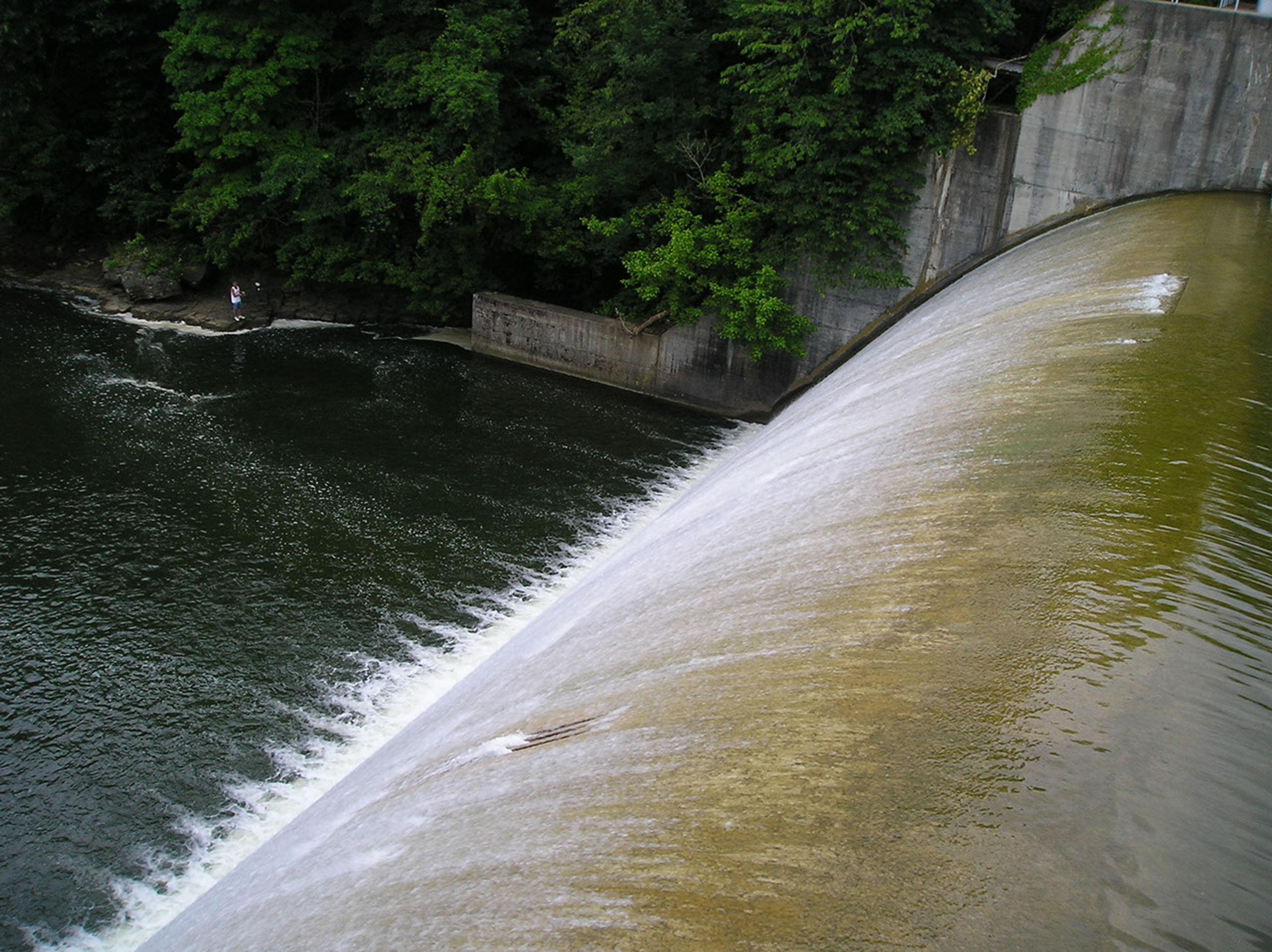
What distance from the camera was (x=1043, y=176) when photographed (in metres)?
15.0

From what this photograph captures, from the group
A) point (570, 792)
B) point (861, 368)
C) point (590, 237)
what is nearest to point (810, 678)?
point (570, 792)

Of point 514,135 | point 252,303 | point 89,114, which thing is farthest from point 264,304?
point 514,135

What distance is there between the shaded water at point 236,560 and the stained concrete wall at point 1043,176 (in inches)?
→ 42.1

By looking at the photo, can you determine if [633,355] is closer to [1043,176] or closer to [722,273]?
[722,273]

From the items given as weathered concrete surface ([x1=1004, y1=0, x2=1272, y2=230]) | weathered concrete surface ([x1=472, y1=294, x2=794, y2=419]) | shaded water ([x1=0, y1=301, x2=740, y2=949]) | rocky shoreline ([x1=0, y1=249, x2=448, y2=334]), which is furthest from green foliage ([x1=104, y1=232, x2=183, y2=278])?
weathered concrete surface ([x1=1004, y1=0, x2=1272, y2=230])

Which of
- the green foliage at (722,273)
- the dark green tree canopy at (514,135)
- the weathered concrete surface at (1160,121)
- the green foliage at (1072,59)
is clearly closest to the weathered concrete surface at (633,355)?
the green foliage at (722,273)

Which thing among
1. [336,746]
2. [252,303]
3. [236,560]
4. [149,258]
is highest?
[149,258]

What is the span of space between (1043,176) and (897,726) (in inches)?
514

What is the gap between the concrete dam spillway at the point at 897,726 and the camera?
11.8 ft

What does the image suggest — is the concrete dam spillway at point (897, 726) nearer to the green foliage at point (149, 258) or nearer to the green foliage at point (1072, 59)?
the green foliage at point (1072, 59)

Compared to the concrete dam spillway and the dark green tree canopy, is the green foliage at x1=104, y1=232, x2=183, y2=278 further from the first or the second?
the concrete dam spillway

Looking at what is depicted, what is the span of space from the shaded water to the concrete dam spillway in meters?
0.98

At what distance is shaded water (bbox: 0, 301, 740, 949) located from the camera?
7.96m

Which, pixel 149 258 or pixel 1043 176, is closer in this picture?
pixel 1043 176
